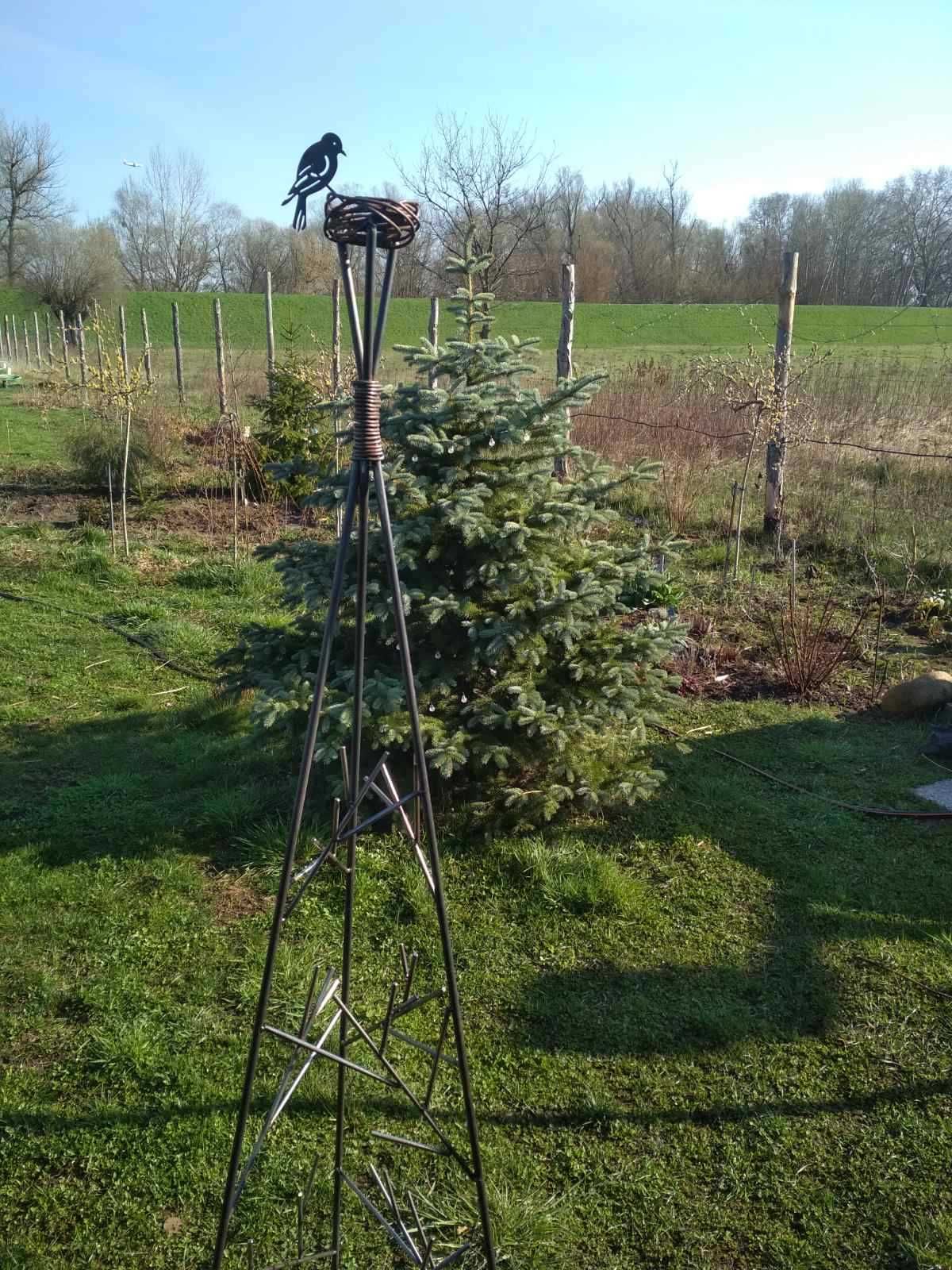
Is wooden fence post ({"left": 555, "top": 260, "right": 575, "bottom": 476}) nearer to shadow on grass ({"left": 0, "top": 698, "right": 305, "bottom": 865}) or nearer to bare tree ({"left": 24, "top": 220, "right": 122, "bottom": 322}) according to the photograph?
shadow on grass ({"left": 0, "top": 698, "right": 305, "bottom": 865})

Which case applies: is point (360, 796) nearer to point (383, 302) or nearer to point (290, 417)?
point (383, 302)

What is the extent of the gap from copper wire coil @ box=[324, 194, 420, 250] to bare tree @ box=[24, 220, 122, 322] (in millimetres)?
36291

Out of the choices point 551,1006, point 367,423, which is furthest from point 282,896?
point 551,1006

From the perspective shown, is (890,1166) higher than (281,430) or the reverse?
the reverse

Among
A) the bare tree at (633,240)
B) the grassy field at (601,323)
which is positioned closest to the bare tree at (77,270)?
the grassy field at (601,323)

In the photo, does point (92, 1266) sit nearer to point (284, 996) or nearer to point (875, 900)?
point (284, 996)

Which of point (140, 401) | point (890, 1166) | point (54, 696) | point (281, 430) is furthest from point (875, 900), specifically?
point (140, 401)

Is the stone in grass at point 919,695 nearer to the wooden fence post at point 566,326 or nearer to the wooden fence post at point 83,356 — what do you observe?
the wooden fence post at point 566,326

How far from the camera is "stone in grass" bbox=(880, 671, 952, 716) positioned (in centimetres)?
559

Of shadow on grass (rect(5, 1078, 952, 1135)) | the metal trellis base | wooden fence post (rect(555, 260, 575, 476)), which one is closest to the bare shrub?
wooden fence post (rect(555, 260, 575, 476))

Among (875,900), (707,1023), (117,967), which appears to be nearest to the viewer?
(707,1023)

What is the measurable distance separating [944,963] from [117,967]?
2869 millimetres

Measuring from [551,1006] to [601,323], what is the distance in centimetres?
3568

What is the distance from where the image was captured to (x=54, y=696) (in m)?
5.74
